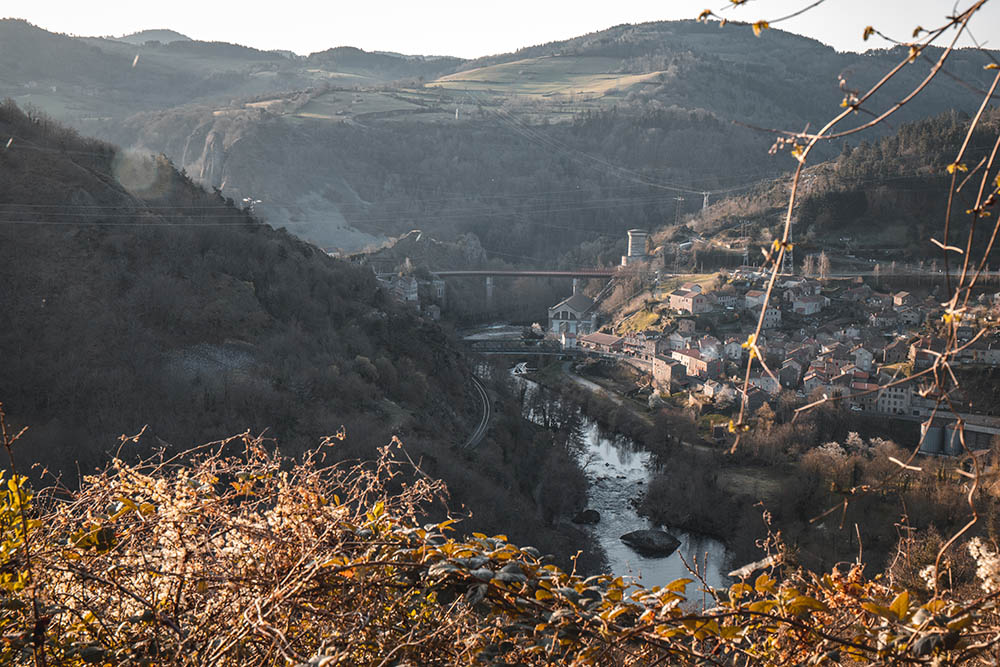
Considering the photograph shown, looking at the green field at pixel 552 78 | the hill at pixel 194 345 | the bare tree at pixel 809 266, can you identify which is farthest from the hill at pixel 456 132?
the hill at pixel 194 345

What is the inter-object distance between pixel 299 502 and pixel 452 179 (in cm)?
5667

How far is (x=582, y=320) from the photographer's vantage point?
104ft

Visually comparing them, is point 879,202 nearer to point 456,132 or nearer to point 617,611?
point 456,132

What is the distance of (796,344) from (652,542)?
13314 millimetres

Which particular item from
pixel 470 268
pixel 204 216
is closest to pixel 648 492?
pixel 204 216

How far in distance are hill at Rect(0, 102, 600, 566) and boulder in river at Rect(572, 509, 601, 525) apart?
0.30 m

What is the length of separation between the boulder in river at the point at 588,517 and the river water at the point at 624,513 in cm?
12

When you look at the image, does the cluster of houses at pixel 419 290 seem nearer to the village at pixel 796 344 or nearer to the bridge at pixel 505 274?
the bridge at pixel 505 274

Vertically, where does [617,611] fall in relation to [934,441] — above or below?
above

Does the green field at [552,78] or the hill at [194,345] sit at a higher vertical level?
the green field at [552,78]

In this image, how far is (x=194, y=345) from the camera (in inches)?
414

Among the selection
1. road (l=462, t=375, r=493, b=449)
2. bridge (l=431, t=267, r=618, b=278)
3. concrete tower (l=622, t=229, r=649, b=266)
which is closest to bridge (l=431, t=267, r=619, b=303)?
bridge (l=431, t=267, r=618, b=278)

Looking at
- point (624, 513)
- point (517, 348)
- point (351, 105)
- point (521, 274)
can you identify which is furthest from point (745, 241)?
point (351, 105)

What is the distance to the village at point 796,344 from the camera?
18703mm
